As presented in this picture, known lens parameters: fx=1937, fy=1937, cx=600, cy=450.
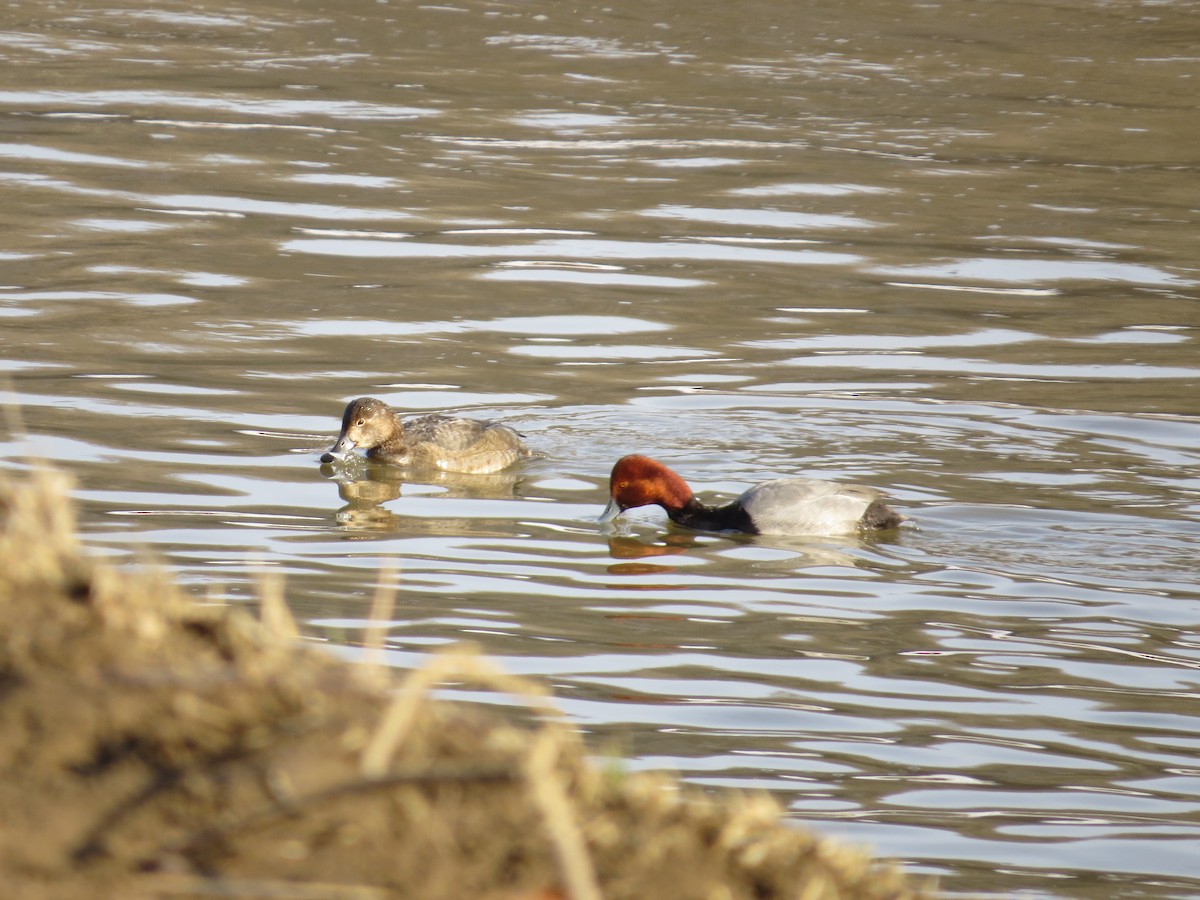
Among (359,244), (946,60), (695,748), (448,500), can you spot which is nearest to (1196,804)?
(695,748)

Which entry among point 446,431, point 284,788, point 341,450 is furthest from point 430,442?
point 284,788

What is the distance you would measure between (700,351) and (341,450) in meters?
3.61

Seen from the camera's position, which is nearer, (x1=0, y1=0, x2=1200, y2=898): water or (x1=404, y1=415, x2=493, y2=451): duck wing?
(x1=0, y1=0, x2=1200, y2=898): water

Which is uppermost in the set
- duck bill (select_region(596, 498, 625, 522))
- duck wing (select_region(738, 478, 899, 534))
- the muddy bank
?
the muddy bank

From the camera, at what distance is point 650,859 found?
10.3 feet

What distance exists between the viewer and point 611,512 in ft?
37.7

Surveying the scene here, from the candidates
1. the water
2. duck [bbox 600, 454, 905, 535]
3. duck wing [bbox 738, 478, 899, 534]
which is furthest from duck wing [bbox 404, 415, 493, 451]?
duck wing [bbox 738, 478, 899, 534]

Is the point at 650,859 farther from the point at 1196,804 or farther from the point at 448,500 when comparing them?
the point at 448,500

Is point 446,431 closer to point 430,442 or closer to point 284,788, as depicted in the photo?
point 430,442

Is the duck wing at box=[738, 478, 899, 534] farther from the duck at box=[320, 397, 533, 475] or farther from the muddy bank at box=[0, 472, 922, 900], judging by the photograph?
the muddy bank at box=[0, 472, 922, 900]

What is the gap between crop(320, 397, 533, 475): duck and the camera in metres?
12.3

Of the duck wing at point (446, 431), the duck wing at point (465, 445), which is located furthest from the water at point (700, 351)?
the duck wing at point (446, 431)

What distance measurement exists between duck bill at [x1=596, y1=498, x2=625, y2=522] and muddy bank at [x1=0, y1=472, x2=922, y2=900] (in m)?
8.01

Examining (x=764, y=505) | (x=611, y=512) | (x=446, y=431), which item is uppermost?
(x=446, y=431)
